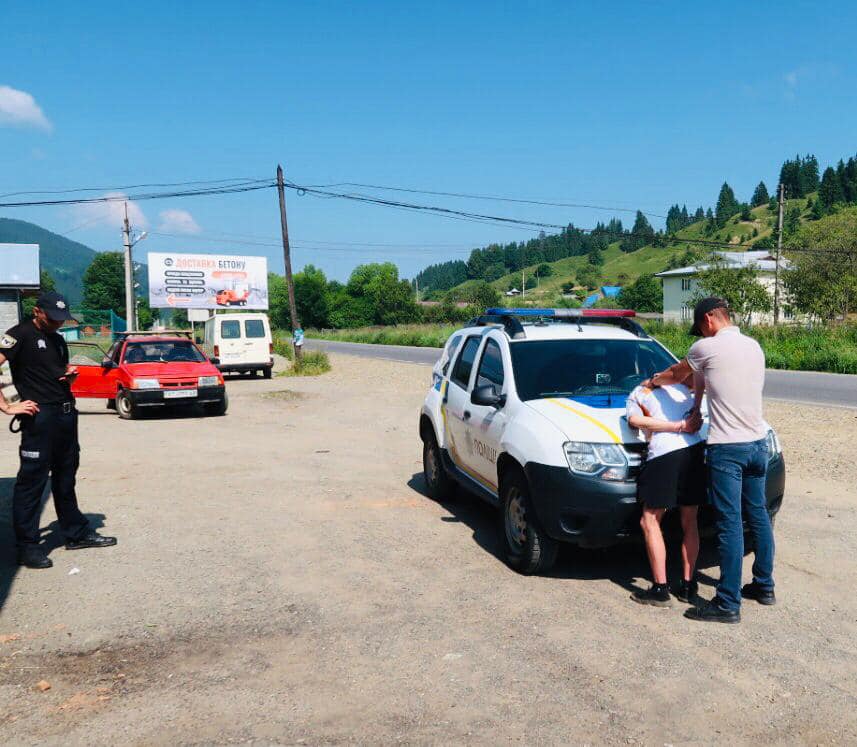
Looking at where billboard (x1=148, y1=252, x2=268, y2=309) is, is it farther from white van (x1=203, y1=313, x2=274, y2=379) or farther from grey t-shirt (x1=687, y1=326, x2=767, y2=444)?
grey t-shirt (x1=687, y1=326, x2=767, y2=444)

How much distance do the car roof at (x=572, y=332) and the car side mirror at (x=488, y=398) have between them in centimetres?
65

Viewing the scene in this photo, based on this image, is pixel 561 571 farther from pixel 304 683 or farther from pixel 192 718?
pixel 192 718

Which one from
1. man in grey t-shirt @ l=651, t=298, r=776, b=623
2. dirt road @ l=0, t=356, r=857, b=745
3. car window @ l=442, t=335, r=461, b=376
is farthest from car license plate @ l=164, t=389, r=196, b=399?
man in grey t-shirt @ l=651, t=298, r=776, b=623

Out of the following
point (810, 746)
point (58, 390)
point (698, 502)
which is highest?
point (58, 390)

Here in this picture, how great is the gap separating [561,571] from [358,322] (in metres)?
122

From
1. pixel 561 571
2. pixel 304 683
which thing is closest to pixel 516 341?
pixel 561 571

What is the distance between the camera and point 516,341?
633 centimetres

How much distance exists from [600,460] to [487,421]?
134cm

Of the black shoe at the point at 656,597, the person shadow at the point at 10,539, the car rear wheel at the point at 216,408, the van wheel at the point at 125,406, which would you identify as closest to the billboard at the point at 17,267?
the van wheel at the point at 125,406

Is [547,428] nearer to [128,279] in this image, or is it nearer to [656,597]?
[656,597]

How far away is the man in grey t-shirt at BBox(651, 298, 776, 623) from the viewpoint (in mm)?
4555

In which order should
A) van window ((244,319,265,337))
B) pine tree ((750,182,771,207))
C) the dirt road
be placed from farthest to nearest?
pine tree ((750,182,771,207))
van window ((244,319,265,337))
the dirt road

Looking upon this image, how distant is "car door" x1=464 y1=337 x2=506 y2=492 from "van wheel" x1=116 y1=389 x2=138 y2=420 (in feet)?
32.9

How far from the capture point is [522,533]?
539 centimetres
